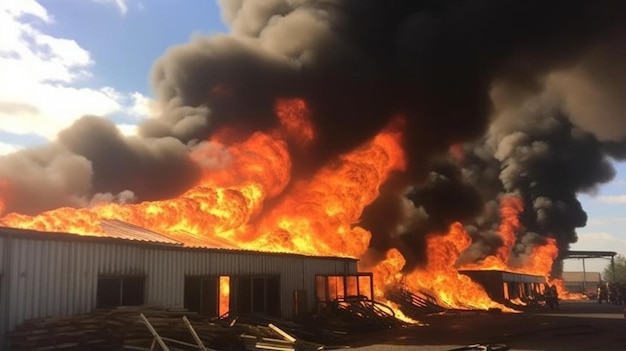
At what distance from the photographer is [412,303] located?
3844cm

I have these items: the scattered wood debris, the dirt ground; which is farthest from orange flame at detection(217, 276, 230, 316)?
the dirt ground

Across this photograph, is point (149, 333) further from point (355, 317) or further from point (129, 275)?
point (355, 317)

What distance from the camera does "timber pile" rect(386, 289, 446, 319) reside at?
37094 millimetres

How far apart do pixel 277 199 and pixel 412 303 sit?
11918 millimetres

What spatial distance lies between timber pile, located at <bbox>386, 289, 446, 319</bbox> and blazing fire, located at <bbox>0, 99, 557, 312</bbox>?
4.14 ft

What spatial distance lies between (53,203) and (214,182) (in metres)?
8.55

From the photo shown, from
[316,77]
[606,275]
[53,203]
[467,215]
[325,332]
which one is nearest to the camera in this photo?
[325,332]

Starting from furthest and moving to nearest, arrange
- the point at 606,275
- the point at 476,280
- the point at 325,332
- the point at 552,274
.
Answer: the point at 606,275
the point at 552,274
the point at 476,280
the point at 325,332

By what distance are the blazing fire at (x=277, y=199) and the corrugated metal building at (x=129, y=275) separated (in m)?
1.75

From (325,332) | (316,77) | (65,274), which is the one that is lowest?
(325,332)

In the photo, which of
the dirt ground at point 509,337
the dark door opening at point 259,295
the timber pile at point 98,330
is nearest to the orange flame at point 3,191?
the dark door opening at point 259,295

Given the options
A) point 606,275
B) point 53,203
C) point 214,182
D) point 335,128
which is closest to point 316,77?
point 335,128

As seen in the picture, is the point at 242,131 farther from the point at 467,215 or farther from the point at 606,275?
the point at 606,275

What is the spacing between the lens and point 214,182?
32125 millimetres
